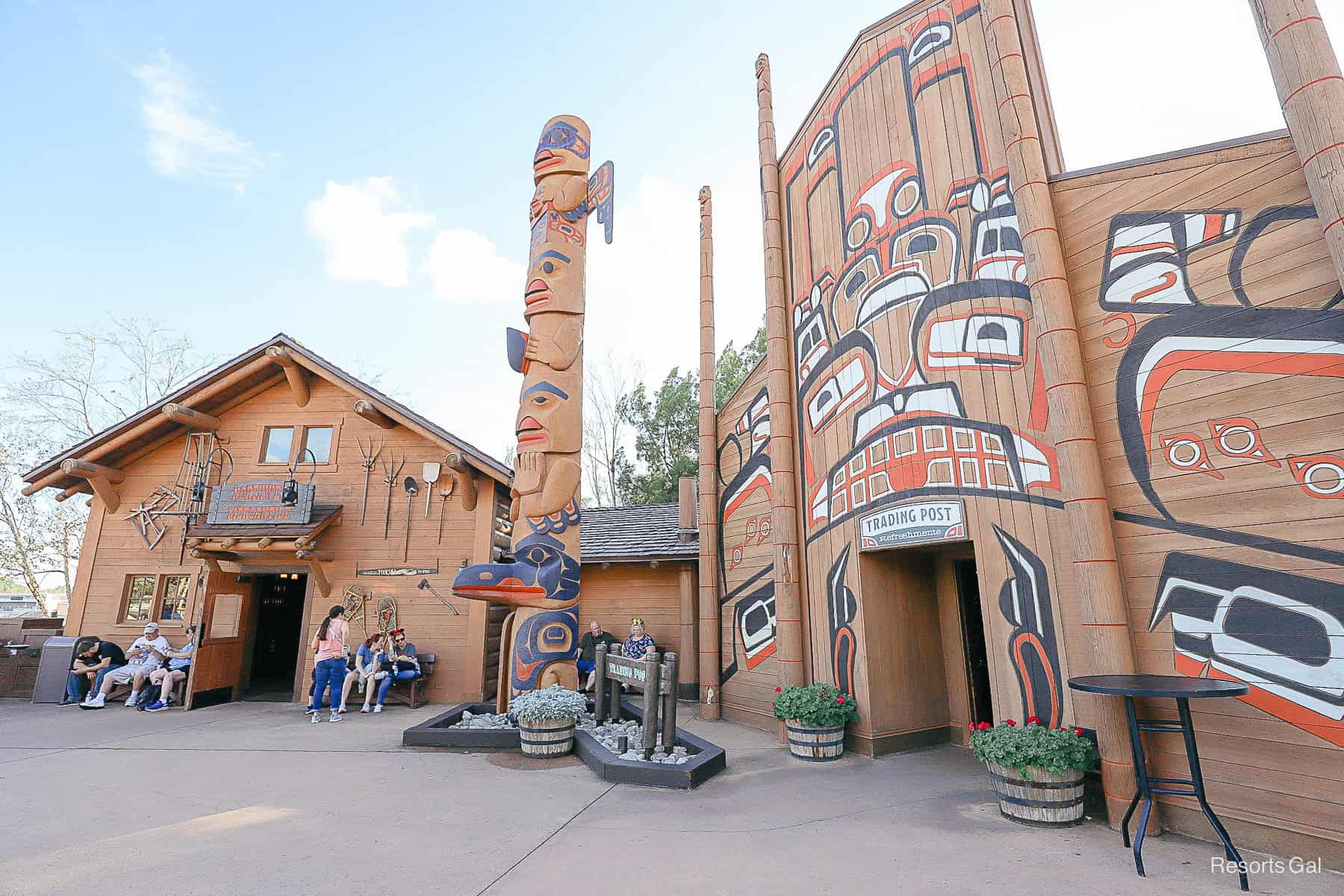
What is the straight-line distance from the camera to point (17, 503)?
65.7 ft

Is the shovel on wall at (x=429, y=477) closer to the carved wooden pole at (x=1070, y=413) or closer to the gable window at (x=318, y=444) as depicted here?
the gable window at (x=318, y=444)

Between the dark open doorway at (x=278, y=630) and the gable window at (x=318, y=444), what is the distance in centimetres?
354

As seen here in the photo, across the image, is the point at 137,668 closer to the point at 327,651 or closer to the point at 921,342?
the point at 327,651

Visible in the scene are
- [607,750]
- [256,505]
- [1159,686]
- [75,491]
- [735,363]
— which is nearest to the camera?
[1159,686]

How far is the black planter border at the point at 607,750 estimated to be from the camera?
564 centimetres

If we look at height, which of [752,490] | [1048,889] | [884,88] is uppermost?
[884,88]

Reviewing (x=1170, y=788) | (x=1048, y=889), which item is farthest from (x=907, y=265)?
(x=1048, y=889)

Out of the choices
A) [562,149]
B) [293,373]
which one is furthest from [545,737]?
[293,373]

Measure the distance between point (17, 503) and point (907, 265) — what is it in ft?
→ 86.6

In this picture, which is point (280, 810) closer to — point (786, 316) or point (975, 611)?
point (975, 611)

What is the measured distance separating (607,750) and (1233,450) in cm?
569

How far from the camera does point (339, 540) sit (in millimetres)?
11320

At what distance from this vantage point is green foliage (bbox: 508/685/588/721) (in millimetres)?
6746

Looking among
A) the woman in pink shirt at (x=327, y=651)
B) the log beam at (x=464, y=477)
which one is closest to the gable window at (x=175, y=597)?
the woman in pink shirt at (x=327, y=651)
